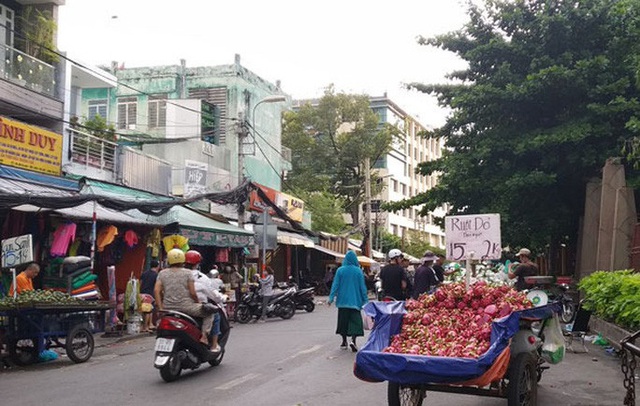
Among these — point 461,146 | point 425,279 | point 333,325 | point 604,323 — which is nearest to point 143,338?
point 333,325

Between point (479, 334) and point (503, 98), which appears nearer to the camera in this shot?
point (479, 334)

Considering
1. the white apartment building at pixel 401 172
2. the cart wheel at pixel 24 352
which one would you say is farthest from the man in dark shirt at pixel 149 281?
the white apartment building at pixel 401 172

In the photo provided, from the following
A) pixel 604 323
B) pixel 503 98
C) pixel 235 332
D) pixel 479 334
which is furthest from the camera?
pixel 503 98

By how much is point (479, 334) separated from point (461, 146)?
52.5 feet

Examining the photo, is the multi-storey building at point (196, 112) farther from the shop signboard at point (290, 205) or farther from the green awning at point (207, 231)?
the green awning at point (207, 231)

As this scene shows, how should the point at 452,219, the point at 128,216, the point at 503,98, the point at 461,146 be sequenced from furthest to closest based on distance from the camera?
1. the point at 461,146
2. the point at 503,98
3. the point at 128,216
4. the point at 452,219

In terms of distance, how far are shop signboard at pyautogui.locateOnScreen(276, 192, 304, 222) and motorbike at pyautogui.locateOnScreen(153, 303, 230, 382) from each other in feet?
77.9

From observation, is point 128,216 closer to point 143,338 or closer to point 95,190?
point 95,190

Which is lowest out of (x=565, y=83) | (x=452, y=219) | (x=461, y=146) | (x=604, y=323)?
(x=604, y=323)

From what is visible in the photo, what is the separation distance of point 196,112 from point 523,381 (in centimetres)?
2481

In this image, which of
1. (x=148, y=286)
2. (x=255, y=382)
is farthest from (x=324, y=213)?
(x=255, y=382)

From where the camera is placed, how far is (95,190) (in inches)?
776

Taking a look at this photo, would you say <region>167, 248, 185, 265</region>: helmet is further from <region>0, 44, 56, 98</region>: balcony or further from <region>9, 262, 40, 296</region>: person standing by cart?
<region>0, 44, 56, 98</region>: balcony

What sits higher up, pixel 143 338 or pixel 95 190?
pixel 95 190
